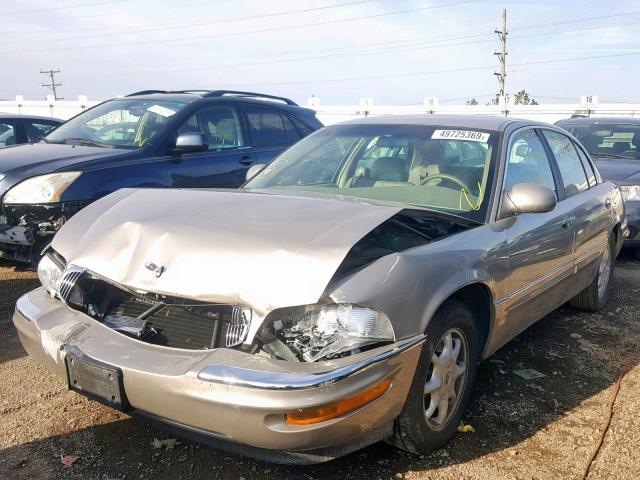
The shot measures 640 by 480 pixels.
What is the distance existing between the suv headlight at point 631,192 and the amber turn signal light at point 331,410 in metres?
5.98

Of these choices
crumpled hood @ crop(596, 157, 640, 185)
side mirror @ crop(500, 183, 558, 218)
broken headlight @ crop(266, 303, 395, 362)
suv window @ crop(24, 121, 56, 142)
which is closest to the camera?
broken headlight @ crop(266, 303, 395, 362)

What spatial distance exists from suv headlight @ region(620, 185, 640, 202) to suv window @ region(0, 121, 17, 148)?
25.7 feet

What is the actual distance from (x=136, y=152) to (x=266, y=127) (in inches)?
71.0

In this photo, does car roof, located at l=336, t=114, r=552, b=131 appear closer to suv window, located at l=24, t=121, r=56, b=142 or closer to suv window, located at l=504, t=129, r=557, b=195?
suv window, located at l=504, t=129, r=557, b=195

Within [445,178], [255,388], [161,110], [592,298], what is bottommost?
[592,298]

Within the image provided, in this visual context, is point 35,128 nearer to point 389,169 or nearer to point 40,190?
point 40,190

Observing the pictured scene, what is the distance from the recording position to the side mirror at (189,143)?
5434 mm

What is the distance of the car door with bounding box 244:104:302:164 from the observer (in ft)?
21.7

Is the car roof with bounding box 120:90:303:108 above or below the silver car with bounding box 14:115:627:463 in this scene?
above

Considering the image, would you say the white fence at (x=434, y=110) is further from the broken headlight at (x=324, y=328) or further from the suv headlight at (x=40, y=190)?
the broken headlight at (x=324, y=328)

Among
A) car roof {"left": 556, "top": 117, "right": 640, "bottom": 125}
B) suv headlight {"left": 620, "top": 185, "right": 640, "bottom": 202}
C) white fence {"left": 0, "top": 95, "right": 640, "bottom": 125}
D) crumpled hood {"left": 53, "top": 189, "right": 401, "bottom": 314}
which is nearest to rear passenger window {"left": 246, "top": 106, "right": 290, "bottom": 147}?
crumpled hood {"left": 53, "top": 189, "right": 401, "bottom": 314}

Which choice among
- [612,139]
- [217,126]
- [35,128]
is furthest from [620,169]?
[35,128]

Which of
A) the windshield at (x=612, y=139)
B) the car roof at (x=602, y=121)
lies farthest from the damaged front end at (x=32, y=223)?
the car roof at (x=602, y=121)

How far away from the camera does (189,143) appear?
544 cm
